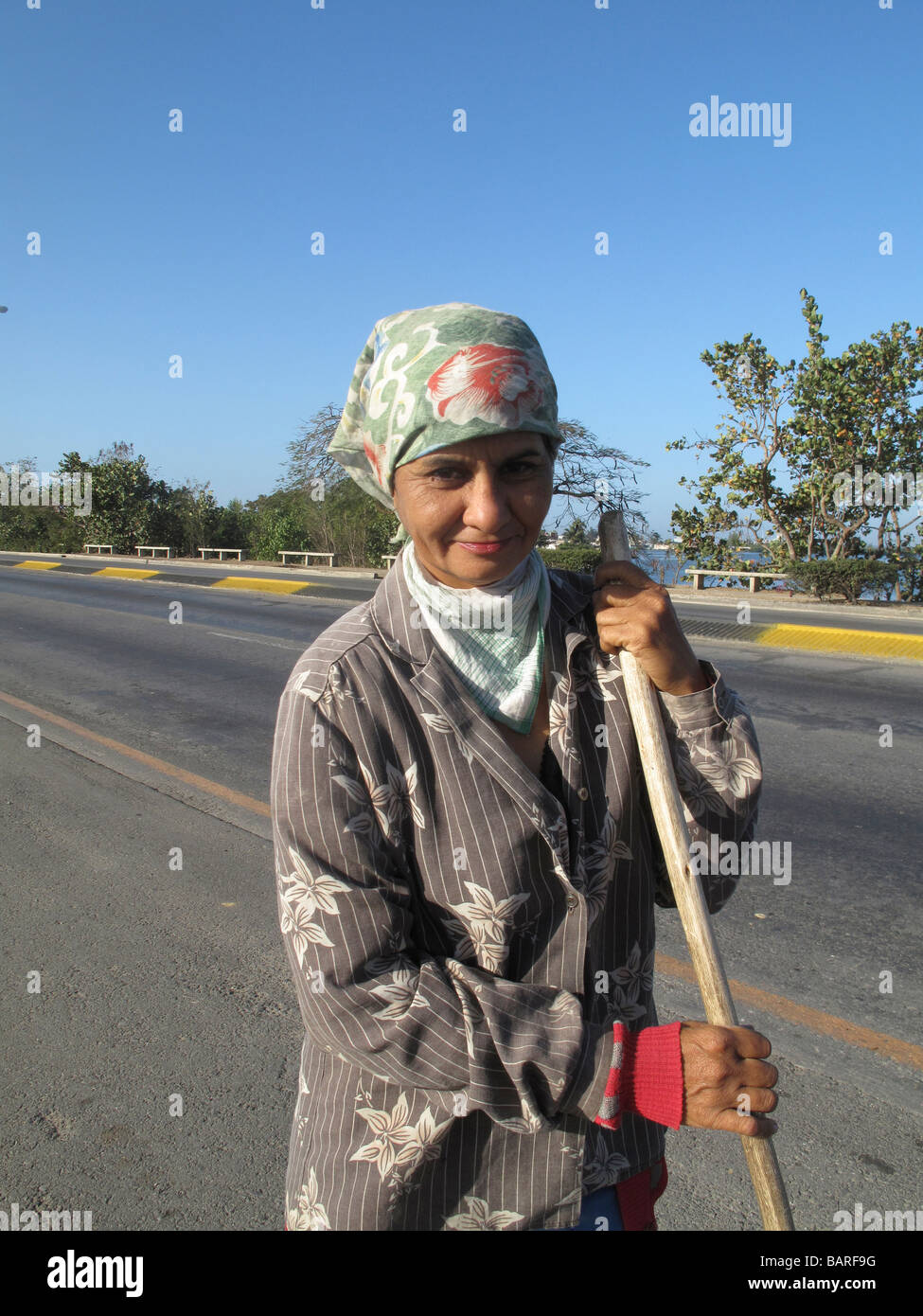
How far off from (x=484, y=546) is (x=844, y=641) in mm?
11457

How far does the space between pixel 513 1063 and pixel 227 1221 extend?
158cm

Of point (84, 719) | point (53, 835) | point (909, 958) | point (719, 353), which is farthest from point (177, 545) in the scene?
point (909, 958)

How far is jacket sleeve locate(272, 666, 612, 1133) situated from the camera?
1.28 m

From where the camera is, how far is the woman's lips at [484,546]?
1440 mm

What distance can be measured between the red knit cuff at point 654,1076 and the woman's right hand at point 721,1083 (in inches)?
0.5

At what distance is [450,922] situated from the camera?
4.57ft

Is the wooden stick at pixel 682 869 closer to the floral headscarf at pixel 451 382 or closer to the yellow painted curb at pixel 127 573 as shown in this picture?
the floral headscarf at pixel 451 382

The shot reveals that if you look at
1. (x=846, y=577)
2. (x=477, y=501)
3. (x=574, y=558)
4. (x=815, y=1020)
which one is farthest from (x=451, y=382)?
(x=574, y=558)

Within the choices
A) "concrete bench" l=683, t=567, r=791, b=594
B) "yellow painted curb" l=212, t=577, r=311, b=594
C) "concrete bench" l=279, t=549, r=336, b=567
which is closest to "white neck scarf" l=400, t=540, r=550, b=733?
"yellow painted curb" l=212, t=577, r=311, b=594

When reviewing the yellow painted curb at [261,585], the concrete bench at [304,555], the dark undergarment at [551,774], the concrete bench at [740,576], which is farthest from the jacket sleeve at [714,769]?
the concrete bench at [304,555]

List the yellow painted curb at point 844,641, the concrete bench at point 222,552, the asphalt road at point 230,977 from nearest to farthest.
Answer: the asphalt road at point 230,977 → the yellow painted curb at point 844,641 → the concrete bench at point 222,552
